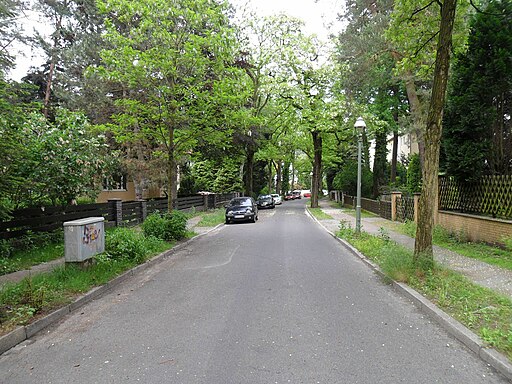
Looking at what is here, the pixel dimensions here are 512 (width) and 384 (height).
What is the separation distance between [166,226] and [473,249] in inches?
356

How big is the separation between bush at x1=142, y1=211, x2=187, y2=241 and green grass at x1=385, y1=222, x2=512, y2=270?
820 centimetres

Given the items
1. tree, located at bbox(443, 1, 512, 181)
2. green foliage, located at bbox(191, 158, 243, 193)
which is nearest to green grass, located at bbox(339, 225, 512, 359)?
tree, located at bbox(443, 1, 512, 181)

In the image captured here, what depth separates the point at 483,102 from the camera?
10.3m

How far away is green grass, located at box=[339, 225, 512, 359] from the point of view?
408cm

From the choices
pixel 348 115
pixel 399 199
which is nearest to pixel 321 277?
pixel 399 199

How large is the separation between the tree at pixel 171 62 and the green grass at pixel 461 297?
293 inches

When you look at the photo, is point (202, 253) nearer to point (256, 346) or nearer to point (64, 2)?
point (256, 346)

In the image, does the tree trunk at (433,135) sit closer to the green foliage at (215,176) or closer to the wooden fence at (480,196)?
the wooden fence at (480,196)

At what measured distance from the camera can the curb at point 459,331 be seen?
11.4 ft

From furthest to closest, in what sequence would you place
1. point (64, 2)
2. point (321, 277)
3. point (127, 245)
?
point (64, 2)
point (127, 245)
point (321, 277)

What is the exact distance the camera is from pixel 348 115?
27.0m

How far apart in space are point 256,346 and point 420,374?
168cm

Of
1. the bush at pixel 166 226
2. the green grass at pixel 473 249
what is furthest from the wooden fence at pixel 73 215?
the green grass at pixel 473 249

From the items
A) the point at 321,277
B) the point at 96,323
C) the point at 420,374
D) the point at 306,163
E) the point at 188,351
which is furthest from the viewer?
the point at 306,163
